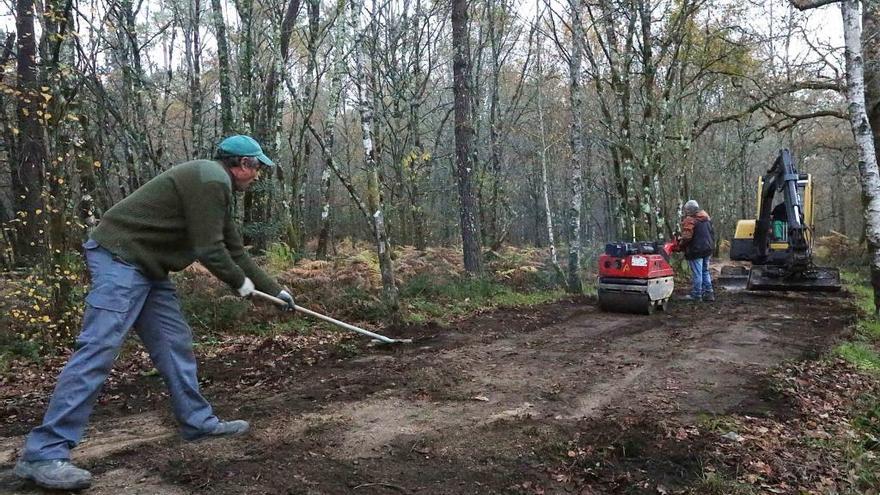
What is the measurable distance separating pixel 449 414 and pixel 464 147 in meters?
8.37

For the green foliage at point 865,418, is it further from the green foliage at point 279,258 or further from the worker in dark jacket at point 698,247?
the green foliage at point 279,258

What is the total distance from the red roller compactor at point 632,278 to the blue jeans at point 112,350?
8121 mm

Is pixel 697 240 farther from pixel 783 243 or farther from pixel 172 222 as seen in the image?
pixel 172 222

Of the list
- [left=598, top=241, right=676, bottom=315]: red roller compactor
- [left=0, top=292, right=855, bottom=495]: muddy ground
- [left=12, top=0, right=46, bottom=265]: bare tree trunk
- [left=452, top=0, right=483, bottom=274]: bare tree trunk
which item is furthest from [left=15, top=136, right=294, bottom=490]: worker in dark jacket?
[left=452, top=0, right=483, bottom=274]: bare tree trunk

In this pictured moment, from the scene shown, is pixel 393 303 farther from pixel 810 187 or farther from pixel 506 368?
pixel 810 187

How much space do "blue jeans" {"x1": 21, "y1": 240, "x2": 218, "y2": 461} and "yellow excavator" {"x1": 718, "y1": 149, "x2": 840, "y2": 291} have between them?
13.2 meters

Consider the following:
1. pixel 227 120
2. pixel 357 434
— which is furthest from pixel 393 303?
pixel 227 120

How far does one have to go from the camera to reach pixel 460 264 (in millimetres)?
14055

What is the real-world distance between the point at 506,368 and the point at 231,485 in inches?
144

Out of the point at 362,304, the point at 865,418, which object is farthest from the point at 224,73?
the point at 865,418

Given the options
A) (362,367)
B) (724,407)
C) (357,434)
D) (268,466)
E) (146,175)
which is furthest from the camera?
(146,175)

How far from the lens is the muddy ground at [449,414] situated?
3715 mm

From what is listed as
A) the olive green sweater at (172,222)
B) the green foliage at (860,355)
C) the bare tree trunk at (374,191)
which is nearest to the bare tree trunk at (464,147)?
the bare tree trunk at (374,191)

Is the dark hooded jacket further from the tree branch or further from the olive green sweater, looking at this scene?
the olive green sweater
